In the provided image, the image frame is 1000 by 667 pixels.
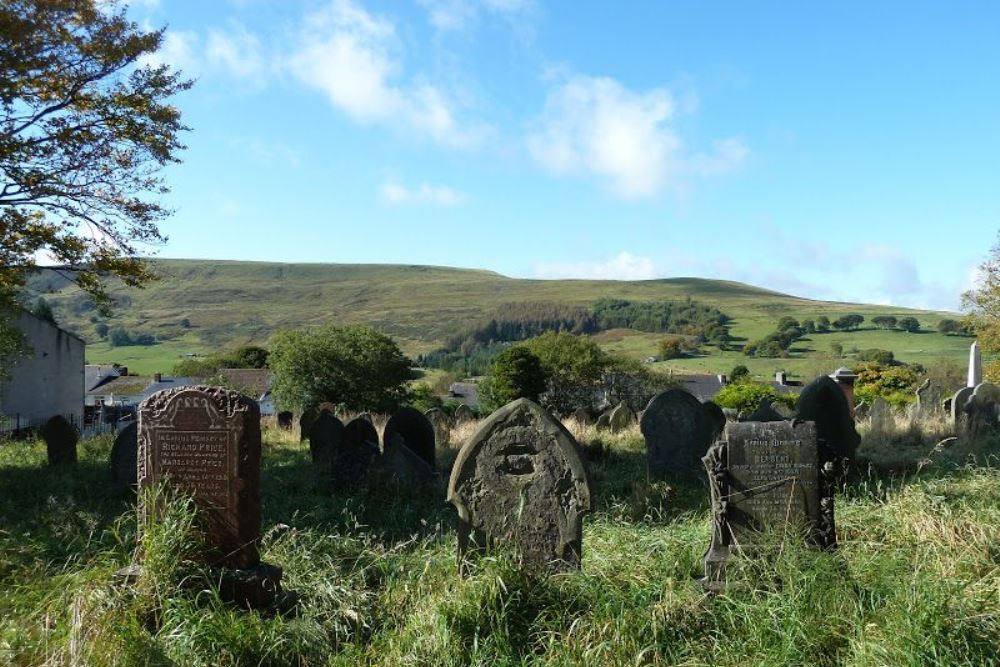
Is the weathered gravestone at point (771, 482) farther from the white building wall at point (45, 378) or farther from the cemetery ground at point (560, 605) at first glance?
the white building wall at point (45, 378)

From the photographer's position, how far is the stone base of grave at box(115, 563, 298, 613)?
5.79 metres

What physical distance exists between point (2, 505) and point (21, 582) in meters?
4.49

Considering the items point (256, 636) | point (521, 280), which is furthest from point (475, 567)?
point (521, 280)

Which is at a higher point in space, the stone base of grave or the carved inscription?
the carved inscription

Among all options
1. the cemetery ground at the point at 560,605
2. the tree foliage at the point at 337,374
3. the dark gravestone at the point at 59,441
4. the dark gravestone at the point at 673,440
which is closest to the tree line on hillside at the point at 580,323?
the tree foliage at the point at 337,374

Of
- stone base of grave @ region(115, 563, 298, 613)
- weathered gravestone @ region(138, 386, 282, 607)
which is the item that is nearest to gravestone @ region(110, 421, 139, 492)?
weathered gravestone @ region(138, 386, 282, 607)

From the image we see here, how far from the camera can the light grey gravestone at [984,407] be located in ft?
52.1

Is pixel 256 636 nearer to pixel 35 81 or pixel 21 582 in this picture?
pixel 21 582

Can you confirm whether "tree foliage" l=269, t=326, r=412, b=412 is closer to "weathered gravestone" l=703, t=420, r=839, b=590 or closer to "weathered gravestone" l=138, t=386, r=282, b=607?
"weathered gravestone" l=138, t=386, r=282, b=607

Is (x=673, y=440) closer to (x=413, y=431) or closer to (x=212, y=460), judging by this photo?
(x=413, y=431)

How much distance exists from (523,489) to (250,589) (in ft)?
7.01

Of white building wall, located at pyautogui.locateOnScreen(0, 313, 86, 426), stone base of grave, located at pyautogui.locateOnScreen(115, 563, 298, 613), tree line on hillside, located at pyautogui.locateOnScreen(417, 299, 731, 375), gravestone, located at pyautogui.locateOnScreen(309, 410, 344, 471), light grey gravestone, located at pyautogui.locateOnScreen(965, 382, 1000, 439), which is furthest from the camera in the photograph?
tree line on hillside, located at pyautogui.locateOnScreen(417, 299, 731, 375)

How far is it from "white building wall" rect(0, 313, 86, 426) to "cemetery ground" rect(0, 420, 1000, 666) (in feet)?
93.8

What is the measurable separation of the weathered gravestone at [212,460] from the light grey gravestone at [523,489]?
5.15 feet
